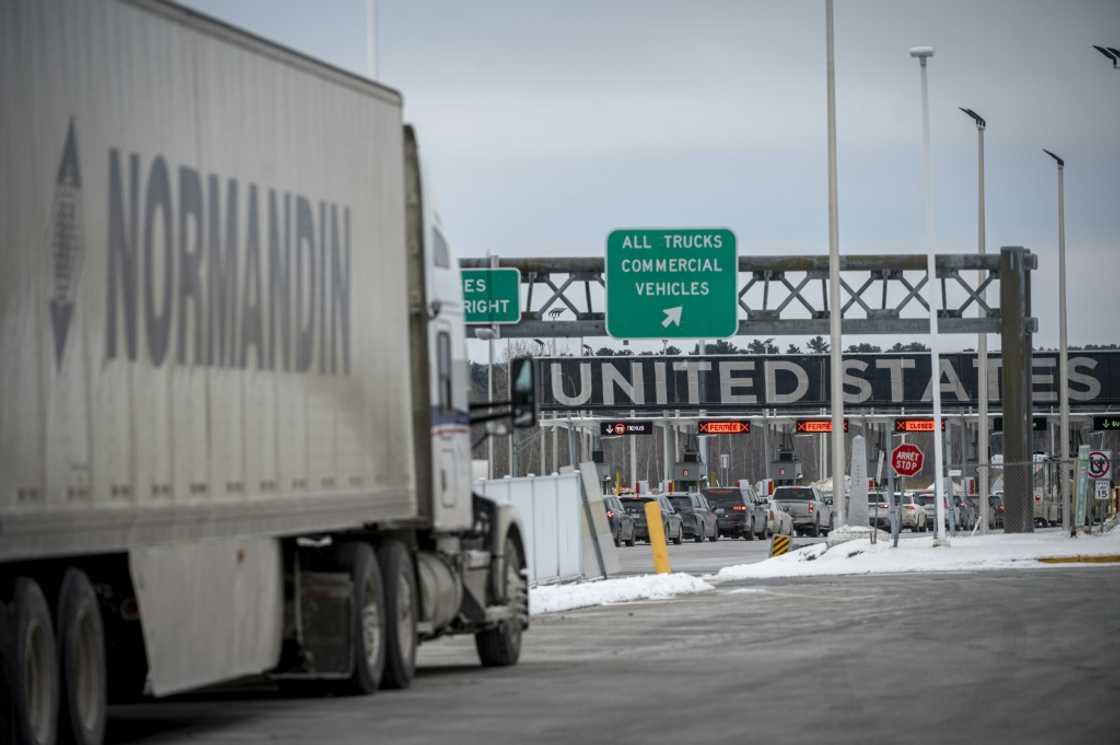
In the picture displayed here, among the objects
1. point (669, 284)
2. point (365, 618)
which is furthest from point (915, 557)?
point (365, 618)

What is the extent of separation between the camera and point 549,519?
32.2 metres

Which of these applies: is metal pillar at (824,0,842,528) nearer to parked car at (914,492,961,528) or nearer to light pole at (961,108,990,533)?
Answer: light pole at (961,108,990,533)

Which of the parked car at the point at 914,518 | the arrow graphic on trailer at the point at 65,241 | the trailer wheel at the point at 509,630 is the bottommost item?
the parked car at the point at 914,518

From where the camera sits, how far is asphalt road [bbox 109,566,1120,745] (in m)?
12.9

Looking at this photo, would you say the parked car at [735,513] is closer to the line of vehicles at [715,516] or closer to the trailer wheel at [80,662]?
the line of vehicles at [715,516]

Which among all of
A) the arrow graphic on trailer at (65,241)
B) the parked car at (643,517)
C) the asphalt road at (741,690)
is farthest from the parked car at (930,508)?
the arrow graphic on trailer at (65,241)

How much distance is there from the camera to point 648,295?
4244 cm

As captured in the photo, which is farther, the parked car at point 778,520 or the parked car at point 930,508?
the parked car at point 930,508

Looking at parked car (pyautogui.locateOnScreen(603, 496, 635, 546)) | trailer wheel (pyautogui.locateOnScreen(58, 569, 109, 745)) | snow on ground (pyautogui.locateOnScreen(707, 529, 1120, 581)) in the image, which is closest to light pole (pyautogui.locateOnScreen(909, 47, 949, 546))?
snow on ground (pyautogui.locateOnScreen(707, 529, 1120, 581))

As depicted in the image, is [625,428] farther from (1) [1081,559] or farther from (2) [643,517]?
(1) [1081,559]

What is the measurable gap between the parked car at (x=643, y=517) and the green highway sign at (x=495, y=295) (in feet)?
60.1

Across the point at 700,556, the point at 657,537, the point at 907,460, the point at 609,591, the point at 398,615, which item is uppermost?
the point at 398,615

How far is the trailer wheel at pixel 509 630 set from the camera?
732 inches

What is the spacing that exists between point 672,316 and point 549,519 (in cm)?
1102
